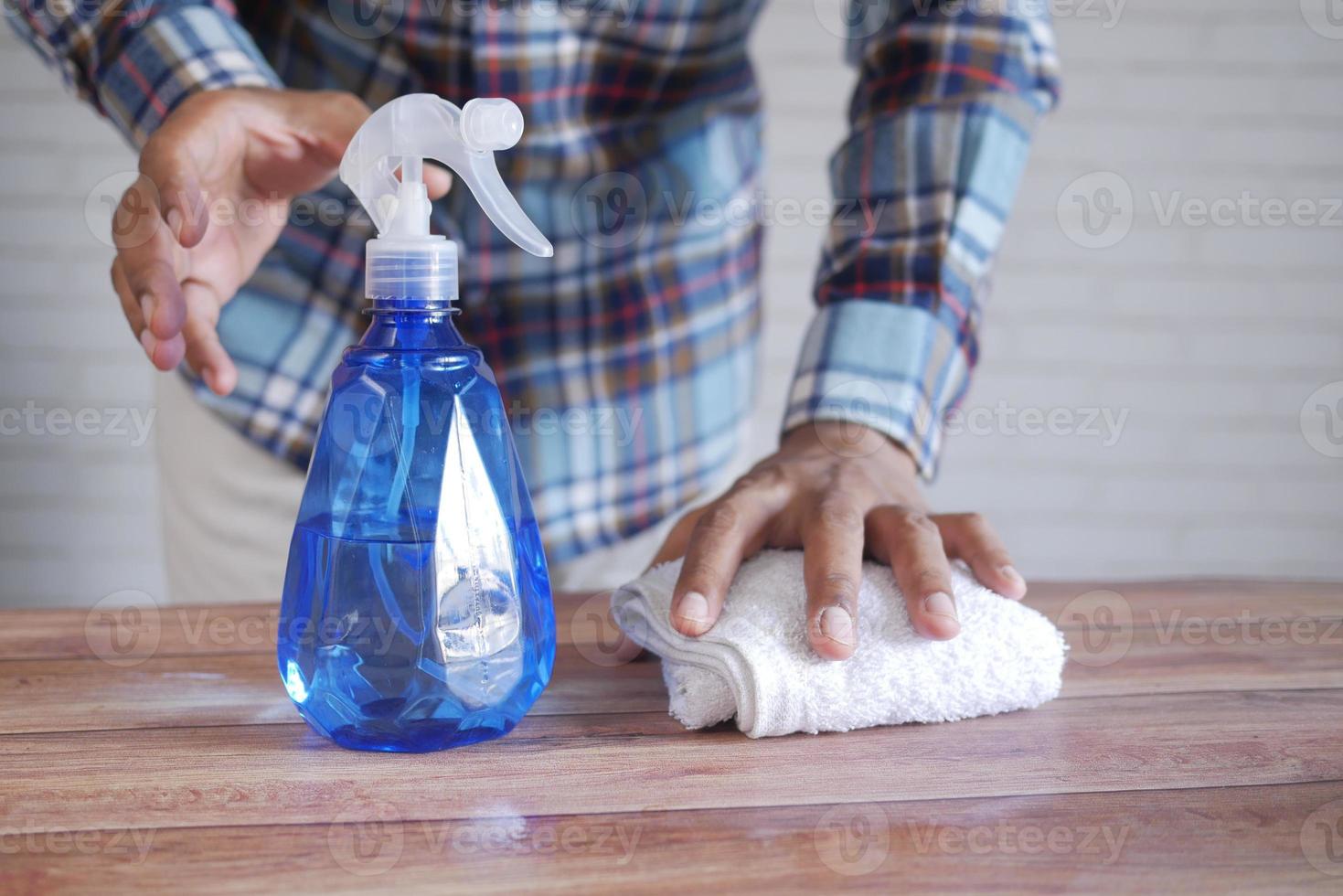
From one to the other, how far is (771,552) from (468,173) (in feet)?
0.86

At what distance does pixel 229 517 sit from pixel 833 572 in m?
0.58

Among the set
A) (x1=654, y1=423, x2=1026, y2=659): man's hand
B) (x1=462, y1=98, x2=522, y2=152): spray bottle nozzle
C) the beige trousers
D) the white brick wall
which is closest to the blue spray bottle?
(x1=462, y1=98, x2=522, y2=152): spray bottle nozzle

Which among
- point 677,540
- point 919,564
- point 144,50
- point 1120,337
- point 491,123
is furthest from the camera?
point 1120,337

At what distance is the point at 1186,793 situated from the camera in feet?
1.60

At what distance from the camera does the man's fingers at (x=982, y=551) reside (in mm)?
616

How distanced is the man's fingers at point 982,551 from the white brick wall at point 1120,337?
4.45ft

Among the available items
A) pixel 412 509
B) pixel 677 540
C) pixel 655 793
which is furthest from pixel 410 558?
pixel 677 540

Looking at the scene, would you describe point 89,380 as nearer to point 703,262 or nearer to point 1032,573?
point 703,262

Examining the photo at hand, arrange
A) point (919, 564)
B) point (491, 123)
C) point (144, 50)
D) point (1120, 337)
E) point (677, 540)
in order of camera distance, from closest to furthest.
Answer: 1. point (491, 123)
2. point (919, 564)
3. point (677, 540)
4. point (144, 50)
5. point (1120, 337)

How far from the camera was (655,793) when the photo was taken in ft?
1.58

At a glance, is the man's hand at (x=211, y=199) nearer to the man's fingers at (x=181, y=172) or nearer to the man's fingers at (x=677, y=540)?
the man's fingers at (x=181, y=172)

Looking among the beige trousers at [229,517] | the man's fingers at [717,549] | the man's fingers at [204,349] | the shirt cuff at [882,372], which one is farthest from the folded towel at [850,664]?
the beige trousers at [229,517]

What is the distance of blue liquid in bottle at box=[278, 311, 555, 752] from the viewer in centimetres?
48

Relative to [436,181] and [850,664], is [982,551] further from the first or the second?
[436,181]
